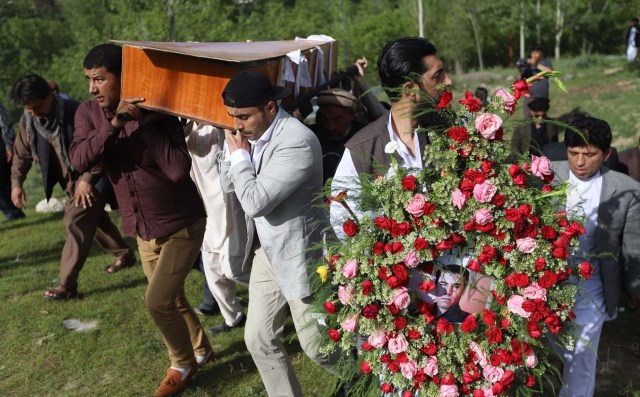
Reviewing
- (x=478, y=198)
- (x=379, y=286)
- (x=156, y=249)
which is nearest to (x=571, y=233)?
(x=478, y=198)

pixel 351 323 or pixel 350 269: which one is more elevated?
pixel 350 269

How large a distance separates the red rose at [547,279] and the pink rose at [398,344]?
1.92 ft

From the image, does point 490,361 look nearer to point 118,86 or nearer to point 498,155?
point 498,155

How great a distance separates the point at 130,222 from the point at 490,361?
8.22 feet

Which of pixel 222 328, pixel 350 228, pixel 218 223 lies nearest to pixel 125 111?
pixel 218 223

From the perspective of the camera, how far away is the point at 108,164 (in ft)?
13.3

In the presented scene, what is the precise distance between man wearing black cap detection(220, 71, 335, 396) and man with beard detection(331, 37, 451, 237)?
0.24 m

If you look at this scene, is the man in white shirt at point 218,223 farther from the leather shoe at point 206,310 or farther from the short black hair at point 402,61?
the short black hair at point 402,61

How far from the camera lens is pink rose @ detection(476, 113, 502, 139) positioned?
2539mm

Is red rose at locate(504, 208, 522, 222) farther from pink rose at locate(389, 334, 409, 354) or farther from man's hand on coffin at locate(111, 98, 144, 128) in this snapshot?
man's hand on coffin at locate(111, 98, 144, 128)

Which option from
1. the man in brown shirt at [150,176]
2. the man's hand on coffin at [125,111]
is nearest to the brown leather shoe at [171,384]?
the man in brown shirt at [150,176]

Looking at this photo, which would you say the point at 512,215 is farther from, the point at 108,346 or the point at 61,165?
the point at 61,165

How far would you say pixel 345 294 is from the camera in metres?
2.71

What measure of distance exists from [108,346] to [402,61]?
359 centimetres
